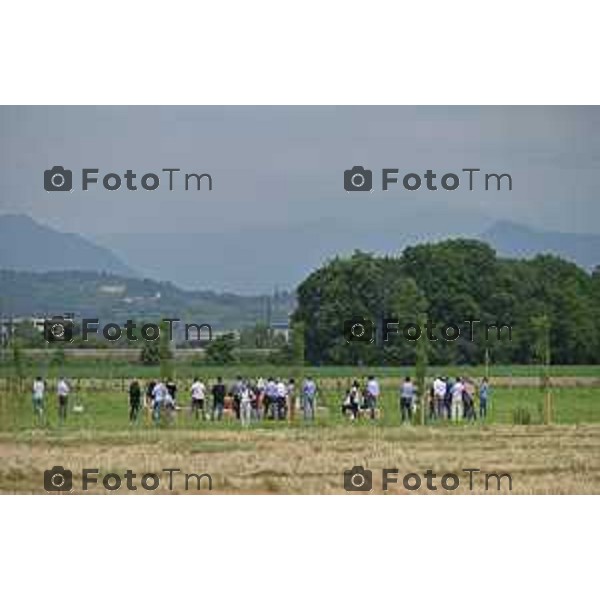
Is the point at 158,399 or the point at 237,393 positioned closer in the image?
the point at 158,399

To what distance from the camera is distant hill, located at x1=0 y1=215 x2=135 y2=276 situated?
27375 millimetres

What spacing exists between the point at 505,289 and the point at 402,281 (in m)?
1.24

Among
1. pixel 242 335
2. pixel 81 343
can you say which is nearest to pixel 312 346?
pixel 242 335

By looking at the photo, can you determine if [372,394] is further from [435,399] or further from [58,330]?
[58,330]

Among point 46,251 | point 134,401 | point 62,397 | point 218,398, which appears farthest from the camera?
point 62,397

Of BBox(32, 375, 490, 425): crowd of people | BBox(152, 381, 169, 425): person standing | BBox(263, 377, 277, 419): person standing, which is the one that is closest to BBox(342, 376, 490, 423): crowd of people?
BBox(32, 375, 490, 425): crowd of people

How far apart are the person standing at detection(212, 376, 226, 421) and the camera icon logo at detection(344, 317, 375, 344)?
2.16 meters

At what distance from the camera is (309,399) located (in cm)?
2848

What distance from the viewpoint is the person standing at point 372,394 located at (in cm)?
2792

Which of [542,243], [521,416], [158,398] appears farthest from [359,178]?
[521,416]

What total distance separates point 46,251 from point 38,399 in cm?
219

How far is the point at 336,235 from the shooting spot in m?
27.4

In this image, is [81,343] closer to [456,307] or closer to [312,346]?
[312,346]

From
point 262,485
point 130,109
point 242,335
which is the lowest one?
point 262,485
